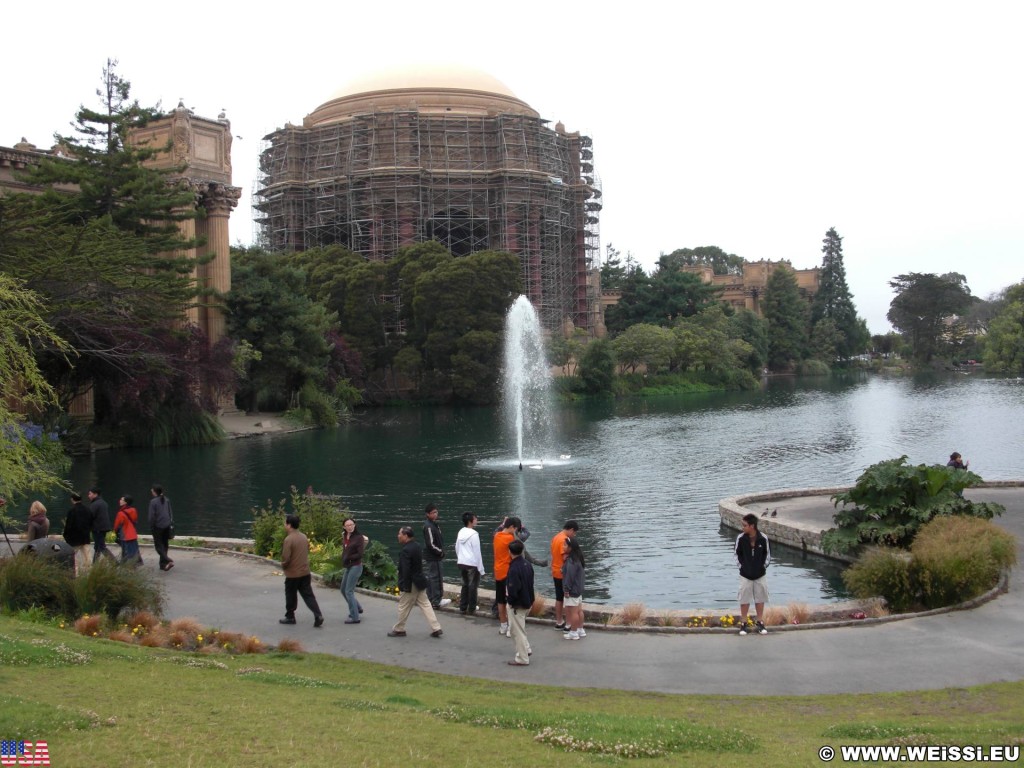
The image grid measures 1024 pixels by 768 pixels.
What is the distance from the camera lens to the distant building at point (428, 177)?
75.1 meters

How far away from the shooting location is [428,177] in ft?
248

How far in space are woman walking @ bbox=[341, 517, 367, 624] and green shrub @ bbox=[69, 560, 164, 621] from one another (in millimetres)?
1964

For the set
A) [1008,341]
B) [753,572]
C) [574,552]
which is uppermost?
[1008,341]

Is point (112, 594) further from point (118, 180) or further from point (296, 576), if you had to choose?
point (118, 180)

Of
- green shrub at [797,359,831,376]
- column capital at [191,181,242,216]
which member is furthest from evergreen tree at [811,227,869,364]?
column capital at [191,181,242,216]

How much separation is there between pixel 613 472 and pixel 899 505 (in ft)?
45.4

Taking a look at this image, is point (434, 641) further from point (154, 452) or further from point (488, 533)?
point (154, 452)

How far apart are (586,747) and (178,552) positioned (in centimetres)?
1068

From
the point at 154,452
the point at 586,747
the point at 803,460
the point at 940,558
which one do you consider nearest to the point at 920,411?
the point at 803,460

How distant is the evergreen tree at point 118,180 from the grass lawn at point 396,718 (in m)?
28.2

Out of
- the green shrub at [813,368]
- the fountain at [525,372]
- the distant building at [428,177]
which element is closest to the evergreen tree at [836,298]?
the green shrub at [813,368]

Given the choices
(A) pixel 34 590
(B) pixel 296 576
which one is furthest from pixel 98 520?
(B) pixel 296 576

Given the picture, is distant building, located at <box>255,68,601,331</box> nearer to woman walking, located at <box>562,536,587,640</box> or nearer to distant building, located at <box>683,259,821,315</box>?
distant building, located at <box>683,259,821,315</box>

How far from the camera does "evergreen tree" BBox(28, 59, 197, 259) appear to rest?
1357 inches
